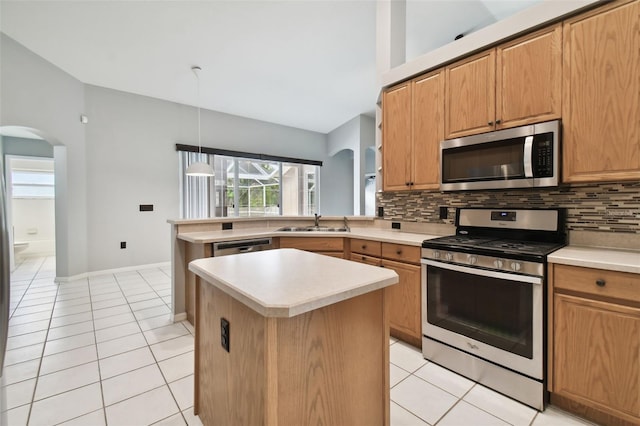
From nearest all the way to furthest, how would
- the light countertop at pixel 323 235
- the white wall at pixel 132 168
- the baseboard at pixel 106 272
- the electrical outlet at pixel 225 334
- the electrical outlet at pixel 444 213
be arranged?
the electrical outlet at pixel 225 334 → the light countertop at pixel 323 235 → the electrical outlet at pixel 444 213 → the baseboard at pixel 106 272 → the white wall at pixel 132 168

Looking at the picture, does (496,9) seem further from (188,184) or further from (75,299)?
(75,299)

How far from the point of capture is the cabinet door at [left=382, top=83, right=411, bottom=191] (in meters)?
2.72

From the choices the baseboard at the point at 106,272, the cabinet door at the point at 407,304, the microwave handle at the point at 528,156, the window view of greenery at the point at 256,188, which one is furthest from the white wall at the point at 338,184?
the microwave handle at the point at 528,156

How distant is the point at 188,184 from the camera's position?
5.36 m

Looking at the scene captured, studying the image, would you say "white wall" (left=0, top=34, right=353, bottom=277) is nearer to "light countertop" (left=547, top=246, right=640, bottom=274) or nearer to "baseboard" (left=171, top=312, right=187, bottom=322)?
"baseboard" (left=171, top=312, right=187, bottom=322)

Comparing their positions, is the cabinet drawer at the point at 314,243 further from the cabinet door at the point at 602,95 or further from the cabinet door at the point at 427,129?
the cabinet door at the point at 602,95

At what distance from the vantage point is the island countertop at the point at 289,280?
0.91 m

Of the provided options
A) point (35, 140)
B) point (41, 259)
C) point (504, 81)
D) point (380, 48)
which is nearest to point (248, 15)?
point (380, 48)

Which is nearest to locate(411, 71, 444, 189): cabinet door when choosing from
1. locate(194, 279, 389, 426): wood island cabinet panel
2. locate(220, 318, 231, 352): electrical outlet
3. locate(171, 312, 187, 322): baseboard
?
locate(194, 279, 389, 426): wood island cabinet panel

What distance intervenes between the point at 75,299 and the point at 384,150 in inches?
160

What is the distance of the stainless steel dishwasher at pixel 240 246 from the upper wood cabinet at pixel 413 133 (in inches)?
53.9

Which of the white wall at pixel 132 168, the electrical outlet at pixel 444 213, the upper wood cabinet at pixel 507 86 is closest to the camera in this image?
the upper wood cabinet at pixel 507 86

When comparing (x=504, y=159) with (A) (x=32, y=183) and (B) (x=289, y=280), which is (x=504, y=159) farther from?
(A) (x=32, y=183)

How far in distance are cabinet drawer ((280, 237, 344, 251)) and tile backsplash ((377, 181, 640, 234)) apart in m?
0.98
